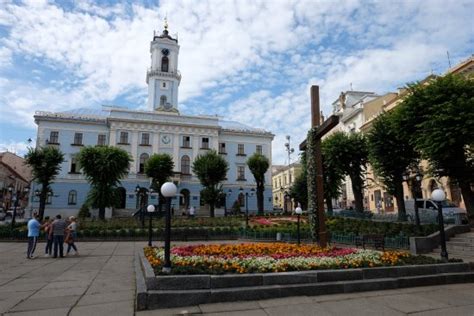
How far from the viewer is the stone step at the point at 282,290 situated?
18.9ft

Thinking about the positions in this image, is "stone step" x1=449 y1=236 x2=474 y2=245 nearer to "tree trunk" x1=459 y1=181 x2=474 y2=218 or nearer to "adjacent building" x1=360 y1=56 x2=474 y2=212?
"tree trunk" x1=459 y1=181 x2=474 y2=218

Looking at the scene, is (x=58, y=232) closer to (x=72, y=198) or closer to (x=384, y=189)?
(x=384, y=189)

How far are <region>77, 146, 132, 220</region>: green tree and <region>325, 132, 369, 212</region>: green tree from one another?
20216 mm

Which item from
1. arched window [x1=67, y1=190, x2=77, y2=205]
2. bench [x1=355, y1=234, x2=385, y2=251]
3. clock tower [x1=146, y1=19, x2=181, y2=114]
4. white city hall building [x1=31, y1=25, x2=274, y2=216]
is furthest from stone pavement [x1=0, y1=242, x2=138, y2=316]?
clock tower [x1=146, y1=19, x2=181, y2=114]

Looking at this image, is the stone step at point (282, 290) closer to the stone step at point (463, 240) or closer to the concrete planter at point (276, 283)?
the concrete planter at point (276, 283)

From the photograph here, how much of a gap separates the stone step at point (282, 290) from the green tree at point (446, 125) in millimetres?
11526

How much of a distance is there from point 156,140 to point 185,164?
17.1 feet

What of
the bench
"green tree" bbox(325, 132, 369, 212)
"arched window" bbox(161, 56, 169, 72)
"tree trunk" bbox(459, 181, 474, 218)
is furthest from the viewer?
"arched window" bbox(161, 56, 169, 72)

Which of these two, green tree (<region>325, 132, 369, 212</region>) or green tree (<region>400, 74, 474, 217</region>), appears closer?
green tree (<region>400, 74, 474, 217</region>)

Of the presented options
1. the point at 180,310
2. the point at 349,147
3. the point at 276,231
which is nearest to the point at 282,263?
the point at 180,310

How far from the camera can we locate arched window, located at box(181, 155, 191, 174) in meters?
45.3

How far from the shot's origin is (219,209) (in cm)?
4344

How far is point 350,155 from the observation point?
1048 inches

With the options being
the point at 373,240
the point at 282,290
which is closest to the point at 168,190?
the point at 282,290
